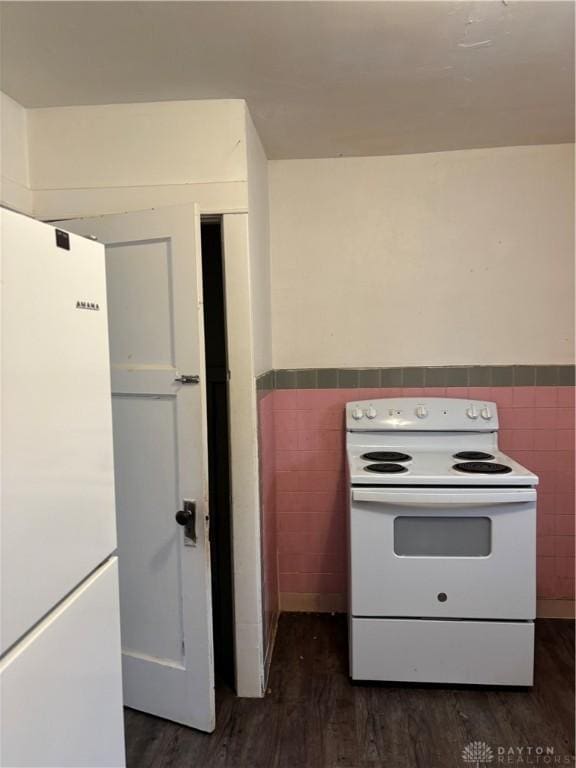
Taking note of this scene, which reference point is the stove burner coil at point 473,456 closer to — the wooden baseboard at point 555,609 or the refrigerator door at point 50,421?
the wooden baseboard at point 555,609

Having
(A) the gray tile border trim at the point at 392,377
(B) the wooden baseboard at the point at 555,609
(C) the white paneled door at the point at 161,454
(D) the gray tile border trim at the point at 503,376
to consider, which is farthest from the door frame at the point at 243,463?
(B) the wooden baseboard at the point at 555,609

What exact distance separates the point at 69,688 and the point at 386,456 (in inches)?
63.5

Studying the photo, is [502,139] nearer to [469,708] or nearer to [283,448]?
[283,448]

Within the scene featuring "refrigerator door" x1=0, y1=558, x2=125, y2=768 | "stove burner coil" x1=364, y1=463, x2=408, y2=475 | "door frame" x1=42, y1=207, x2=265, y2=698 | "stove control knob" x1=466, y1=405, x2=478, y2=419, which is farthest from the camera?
"stove control knob" x1=466, y1=405, x2=478, y2=419

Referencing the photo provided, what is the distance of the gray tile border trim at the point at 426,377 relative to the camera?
8.27 ft

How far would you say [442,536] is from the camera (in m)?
2.04

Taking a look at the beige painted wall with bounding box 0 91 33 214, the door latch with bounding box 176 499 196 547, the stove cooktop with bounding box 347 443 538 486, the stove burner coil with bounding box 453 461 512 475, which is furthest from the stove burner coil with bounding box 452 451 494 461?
the beige painted wall with bounding box 0 91 33 214

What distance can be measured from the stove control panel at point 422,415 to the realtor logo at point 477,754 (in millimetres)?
1263

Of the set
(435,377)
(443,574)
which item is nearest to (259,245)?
(435,377)

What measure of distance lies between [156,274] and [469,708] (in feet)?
6.65

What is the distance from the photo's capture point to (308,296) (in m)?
2.61

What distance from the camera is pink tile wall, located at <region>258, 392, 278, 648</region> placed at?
7.16 ft

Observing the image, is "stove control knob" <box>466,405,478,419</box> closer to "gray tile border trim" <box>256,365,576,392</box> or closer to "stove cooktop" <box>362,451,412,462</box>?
"gray tile border trim" <box>256,365,576,392</box>

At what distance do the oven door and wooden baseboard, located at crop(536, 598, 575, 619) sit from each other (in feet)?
2.40
